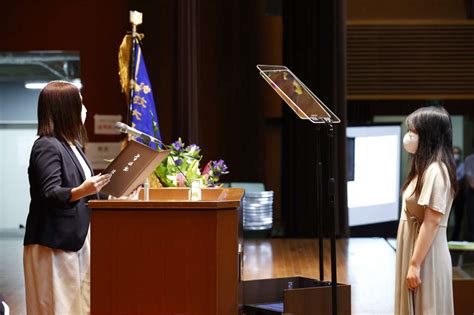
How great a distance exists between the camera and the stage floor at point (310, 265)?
18.8 ft

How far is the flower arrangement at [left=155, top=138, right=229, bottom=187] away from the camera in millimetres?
4141

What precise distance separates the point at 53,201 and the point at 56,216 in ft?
0.26

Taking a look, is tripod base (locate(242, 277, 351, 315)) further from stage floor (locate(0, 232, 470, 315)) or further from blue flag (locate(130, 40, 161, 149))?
blue flag (locate(130, 40, 161, 149))

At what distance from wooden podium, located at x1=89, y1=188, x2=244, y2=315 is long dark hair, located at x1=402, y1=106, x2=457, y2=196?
107 centimetres

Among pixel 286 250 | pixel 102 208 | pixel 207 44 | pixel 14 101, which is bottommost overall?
pixel 286 250

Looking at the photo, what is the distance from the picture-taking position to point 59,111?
338cm

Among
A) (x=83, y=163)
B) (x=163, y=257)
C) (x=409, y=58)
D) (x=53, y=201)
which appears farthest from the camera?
(x=409, y=58)

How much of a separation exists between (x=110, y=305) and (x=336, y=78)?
7.03 meters

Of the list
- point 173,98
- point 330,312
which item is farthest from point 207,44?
point 330,312

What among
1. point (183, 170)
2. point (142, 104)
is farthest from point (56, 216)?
point (142, 104)

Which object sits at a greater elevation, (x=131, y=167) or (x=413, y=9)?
(x=413, y=9)

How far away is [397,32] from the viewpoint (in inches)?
419

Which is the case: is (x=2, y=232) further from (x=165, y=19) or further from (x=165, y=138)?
(x=165, y=19)

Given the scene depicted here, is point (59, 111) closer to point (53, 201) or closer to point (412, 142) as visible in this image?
Result: point (53, 201)
